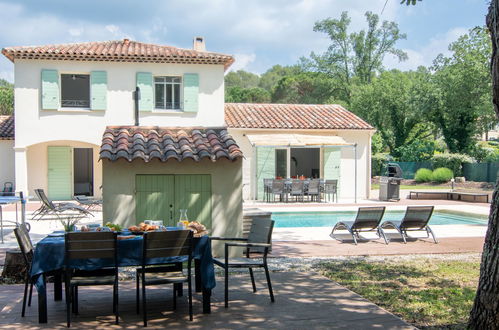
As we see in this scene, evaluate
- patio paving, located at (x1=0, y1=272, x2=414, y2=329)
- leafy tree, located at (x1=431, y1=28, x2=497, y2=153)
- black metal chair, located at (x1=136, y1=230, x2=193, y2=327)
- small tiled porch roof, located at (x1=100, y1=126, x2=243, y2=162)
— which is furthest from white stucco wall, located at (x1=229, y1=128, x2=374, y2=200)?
black metal chair, located at (x1=136, y1=230, x2=193, y2=327)

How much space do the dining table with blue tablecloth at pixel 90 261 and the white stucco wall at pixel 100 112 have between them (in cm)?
1442

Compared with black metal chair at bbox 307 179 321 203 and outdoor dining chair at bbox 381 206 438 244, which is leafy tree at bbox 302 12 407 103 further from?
outdoor dining chair at bbox 381 206 438 244

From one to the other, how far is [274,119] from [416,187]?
11.1m

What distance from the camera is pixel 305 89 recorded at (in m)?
52.5

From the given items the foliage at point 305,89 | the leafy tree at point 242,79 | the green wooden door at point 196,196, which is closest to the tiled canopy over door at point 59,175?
the green wooden door at point 196,196

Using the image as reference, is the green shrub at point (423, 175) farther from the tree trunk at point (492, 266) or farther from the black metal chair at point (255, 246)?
the tree trunk at point (492, 266)

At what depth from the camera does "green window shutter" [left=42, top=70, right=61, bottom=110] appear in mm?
19116

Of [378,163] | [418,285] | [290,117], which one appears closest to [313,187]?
[290,117]

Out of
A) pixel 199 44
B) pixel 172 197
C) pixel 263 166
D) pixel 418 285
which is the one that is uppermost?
pixel 199 44

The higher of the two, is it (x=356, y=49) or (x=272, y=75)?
(x=272, y=75)

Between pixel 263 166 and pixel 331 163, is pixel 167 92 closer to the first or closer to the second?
pixel 263 166

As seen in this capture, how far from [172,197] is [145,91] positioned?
12.0m

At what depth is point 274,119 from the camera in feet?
75.0

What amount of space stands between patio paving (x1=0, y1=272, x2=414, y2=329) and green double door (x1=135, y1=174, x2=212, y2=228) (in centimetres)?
185
